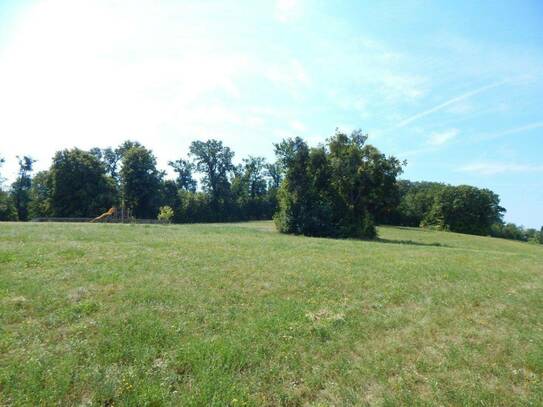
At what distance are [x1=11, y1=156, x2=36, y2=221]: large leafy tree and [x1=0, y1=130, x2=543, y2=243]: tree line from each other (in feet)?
0.53

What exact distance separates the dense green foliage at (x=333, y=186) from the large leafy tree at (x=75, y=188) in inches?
1399

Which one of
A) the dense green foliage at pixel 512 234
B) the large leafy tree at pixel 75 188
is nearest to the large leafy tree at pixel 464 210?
the dense green foliage at pixel 512 234

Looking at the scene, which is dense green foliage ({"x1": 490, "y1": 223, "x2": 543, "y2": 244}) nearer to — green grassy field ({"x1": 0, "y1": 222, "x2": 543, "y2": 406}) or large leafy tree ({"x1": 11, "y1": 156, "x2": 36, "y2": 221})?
green grassy field ({"x1": 0, "y1": 222, "x2": 543, "y2": 406})

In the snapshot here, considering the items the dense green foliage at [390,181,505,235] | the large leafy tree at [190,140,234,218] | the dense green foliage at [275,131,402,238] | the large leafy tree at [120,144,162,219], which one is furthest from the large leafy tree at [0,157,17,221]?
the dense green foliage at [390,181,505,235]

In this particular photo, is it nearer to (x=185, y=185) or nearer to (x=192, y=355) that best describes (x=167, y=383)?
(x=192, y=355)

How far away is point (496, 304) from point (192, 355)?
860 cm

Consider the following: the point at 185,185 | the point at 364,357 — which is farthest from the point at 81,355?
the point at 185,185

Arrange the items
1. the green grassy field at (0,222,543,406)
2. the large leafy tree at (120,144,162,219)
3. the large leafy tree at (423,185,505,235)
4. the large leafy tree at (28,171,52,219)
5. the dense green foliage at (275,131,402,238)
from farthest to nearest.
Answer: the large leafy tree at (423,185,505,235)
the large leafy tree at (120,144,162,219)
the large leafy tree at (28,171,52,219)
the dense green foliage at (275,131,402,238)
the green grassy field at (0,222,543,406)

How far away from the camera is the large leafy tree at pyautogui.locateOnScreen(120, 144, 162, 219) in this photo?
55.8 metres

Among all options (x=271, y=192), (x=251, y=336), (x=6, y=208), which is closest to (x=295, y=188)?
(x=251, y=336)

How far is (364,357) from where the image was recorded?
540cm

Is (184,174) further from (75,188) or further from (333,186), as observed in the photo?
(333,186)

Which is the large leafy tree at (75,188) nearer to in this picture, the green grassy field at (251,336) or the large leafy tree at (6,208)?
the large leafy tree at (6,208)

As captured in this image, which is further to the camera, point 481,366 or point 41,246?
point 41,246
